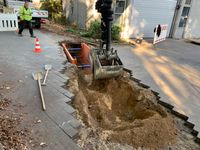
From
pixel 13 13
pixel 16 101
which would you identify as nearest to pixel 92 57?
pixel 16 101

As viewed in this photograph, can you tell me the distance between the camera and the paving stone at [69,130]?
8.75 feet

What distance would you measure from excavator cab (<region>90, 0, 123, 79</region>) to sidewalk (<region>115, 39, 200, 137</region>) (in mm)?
1533

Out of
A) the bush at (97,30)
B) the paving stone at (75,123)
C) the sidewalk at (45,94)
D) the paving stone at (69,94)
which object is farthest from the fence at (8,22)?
the paving stone at (75,123)

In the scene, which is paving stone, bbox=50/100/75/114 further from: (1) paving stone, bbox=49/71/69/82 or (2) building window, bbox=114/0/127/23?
(2) building window, bbox=114/0/127/23

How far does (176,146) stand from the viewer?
9.83ft

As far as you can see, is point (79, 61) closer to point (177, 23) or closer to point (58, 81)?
point (58, 81)

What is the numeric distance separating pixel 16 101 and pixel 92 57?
2.03 meters

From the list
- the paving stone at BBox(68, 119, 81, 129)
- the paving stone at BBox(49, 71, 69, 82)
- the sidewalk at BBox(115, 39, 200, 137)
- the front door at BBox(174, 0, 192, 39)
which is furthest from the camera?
the front door at BBox(174, 0, 192, 39)

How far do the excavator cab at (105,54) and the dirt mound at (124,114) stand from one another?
415mm

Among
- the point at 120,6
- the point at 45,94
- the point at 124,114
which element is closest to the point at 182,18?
the point at 120,6

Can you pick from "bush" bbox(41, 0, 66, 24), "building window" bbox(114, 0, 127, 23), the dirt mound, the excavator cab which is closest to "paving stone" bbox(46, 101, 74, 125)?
the dirt mound

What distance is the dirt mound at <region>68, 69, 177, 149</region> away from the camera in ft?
9.62

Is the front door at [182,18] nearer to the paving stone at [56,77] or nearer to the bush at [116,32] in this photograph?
the bush at [116,32]

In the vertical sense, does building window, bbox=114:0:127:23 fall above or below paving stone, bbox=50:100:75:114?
above
